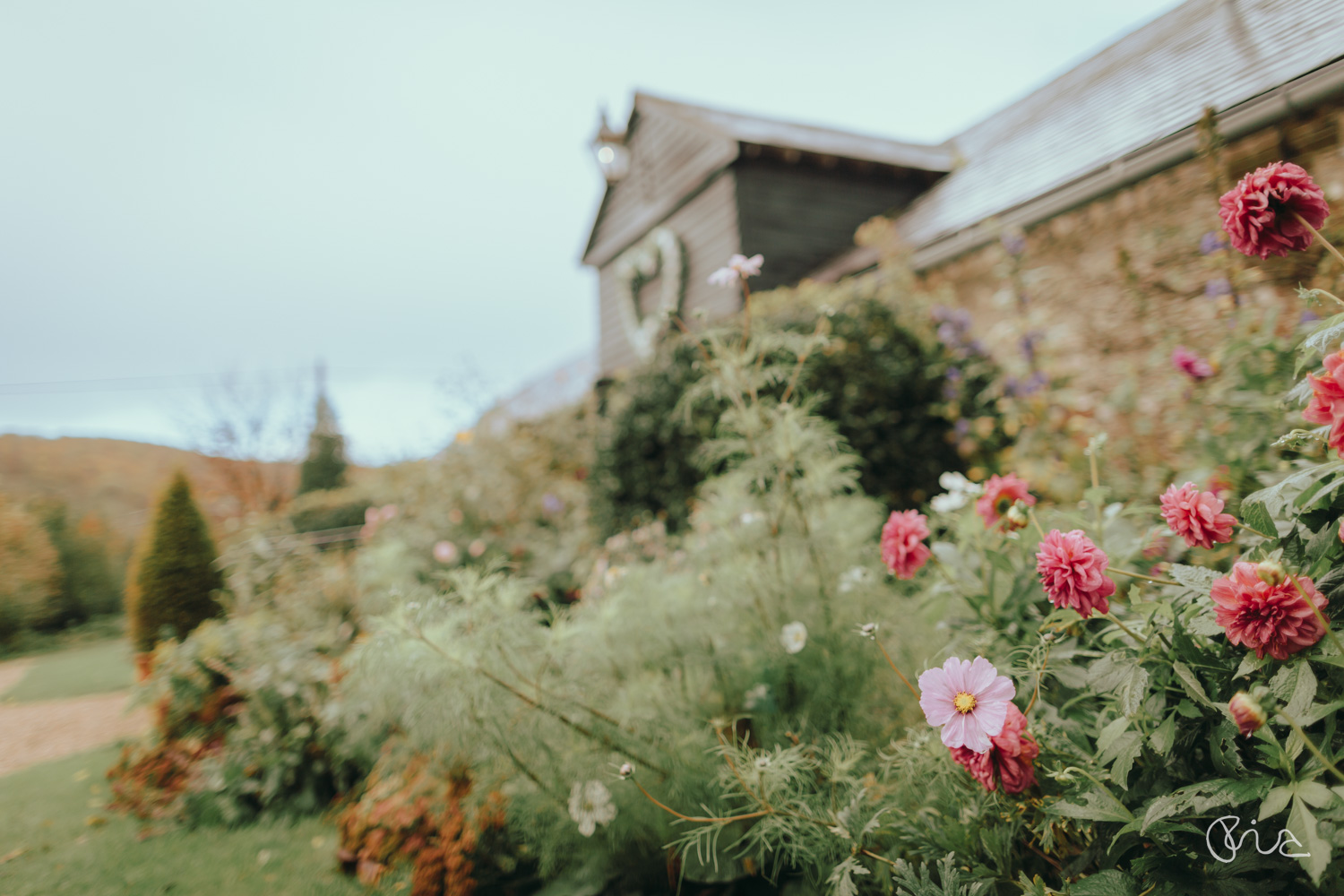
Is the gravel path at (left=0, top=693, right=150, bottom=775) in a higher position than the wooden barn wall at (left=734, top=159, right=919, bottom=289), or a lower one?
lower

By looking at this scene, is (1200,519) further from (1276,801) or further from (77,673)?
(77,673)

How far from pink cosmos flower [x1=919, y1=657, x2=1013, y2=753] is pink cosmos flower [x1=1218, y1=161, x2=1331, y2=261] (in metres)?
0.87

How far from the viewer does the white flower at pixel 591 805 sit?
1623 mm

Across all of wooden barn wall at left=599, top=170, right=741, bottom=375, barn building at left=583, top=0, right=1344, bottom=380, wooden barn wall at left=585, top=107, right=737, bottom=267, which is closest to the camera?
barn building at left=583, top=0, right=1344, bottom=380

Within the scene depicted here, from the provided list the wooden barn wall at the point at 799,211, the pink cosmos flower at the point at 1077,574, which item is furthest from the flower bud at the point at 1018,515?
the wooden barn wall at the point at 799,211

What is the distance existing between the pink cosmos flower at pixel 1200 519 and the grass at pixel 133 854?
8.42ft

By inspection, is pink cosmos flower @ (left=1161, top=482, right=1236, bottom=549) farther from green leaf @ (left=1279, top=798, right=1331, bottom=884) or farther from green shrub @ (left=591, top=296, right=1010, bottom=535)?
green shrub @ (left=591, top=296, right=1010, bottom=535)

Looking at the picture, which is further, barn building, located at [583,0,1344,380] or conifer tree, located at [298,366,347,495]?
conifer tree, located at [298,366,347,495]

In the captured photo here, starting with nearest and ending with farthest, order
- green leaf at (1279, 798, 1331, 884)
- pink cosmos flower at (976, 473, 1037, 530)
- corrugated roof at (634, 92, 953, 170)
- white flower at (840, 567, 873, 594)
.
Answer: green leaf at (1279, 798, 1331, 884), pink cosmos flower at (976, 473, 1037, 530), white flower at (840, 567, 873, 594), corrugated roof at (634, 92, 953, 170)

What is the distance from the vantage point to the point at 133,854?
Result: 2420 mm

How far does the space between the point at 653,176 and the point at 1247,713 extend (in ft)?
32.6

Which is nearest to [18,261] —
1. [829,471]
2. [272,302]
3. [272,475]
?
[829,471]

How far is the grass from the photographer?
7.06 feet

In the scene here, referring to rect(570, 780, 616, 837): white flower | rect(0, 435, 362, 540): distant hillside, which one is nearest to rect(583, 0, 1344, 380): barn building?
rect(570, 780, 616, 837): white flower
